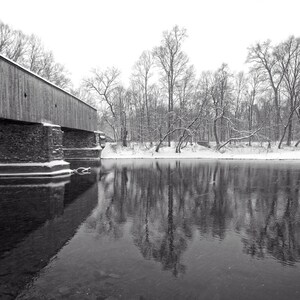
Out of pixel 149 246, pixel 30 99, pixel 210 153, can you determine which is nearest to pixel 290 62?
pixel 210 153

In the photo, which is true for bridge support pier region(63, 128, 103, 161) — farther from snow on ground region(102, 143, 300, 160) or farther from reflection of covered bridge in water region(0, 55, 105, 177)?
reflection of covered bridge in water region(0, 55, 105, 177)

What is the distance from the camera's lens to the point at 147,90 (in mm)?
43375

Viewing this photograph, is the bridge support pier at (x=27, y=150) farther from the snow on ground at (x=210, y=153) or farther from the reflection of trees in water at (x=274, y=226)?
the snow on ground at (x=210, y=153)

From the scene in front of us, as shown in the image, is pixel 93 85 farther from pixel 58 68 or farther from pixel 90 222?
pixel 90 222

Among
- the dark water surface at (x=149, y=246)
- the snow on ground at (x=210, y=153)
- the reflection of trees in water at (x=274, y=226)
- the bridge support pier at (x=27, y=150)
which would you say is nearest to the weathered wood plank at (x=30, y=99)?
the bridge support pier at (x=27, y=150)

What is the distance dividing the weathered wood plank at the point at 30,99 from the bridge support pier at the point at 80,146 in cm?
747

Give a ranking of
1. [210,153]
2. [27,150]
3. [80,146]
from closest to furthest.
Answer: [27,150]
[80,146]
[210,153]

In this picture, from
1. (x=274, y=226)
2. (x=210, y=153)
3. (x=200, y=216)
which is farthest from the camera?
(x=210, y=153)

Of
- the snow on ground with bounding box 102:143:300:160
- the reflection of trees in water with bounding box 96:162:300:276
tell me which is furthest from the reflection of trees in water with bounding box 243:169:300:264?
the snow on ground with bounding box 102:143:300:160

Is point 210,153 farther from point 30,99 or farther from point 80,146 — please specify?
point 30,99

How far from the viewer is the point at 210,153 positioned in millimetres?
34188

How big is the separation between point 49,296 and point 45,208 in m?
5.29

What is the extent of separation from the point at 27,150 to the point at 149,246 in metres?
12.4

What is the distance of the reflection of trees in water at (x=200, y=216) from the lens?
17.9 ft
